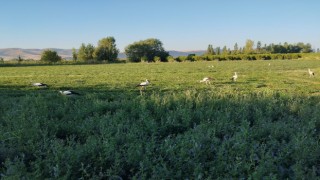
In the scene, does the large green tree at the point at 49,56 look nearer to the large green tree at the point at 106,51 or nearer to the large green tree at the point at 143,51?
the large green tree at the point at 106,51

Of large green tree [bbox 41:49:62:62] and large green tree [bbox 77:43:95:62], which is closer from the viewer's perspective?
large green tree [bbox 41:49:62:62]

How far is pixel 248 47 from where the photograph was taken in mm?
156000

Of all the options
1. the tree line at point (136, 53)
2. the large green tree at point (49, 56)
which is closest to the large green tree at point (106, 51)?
the tree line at point (136, 53)

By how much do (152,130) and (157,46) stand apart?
148380 millimetres

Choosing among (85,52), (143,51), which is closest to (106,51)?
(85,52)

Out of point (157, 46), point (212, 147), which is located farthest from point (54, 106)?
point (157, 46)

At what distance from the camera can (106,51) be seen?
134500mm

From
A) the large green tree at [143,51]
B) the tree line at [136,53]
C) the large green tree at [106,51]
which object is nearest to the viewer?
the tree line at [136,53]

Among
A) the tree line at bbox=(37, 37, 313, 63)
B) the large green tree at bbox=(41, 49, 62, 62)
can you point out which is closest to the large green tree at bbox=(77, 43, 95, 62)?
the tree line at bbox=(37, 37, 313, 63)

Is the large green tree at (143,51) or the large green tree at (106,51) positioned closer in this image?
the large green tree at (106,51)

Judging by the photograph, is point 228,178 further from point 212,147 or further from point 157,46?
point 157,46

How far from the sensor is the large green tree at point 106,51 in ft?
438

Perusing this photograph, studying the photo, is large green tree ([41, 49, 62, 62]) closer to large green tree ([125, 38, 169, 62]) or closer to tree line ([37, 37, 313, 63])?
tree line ([37, 37, 313, 63])

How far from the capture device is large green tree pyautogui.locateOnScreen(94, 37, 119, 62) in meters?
134
